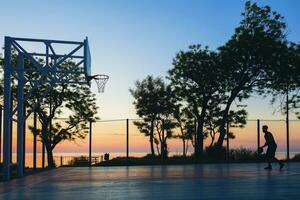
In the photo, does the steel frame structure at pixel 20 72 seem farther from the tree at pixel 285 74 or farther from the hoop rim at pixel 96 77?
the tree at pixel 285 74

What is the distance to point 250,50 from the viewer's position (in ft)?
125

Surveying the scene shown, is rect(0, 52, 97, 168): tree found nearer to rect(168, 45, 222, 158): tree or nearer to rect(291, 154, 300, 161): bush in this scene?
rect(168, 45, 222, 158): tree

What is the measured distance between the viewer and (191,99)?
132 ft

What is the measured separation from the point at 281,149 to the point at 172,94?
557 inches

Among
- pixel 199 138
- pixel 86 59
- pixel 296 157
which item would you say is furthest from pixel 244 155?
pixel 86 59

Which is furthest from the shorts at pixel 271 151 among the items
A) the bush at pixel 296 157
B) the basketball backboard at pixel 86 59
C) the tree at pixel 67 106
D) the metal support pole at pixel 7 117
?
the tree at pixel 67 106

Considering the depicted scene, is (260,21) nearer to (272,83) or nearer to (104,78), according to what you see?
(272,83)

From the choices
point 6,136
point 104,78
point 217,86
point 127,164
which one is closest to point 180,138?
point 217,86

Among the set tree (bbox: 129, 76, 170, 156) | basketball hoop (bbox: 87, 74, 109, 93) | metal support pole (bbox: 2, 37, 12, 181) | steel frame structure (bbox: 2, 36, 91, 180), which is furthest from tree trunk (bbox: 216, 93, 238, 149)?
metal support pole (bbox: 2, 37, 12, 181)

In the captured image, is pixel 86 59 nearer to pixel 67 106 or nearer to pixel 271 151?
pixel 271 151

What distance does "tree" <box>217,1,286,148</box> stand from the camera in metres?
38.1

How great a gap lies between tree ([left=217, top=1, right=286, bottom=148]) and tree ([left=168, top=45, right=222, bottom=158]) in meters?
0.86

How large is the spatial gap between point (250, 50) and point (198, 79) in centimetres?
427

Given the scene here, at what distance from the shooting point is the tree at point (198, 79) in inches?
1544
